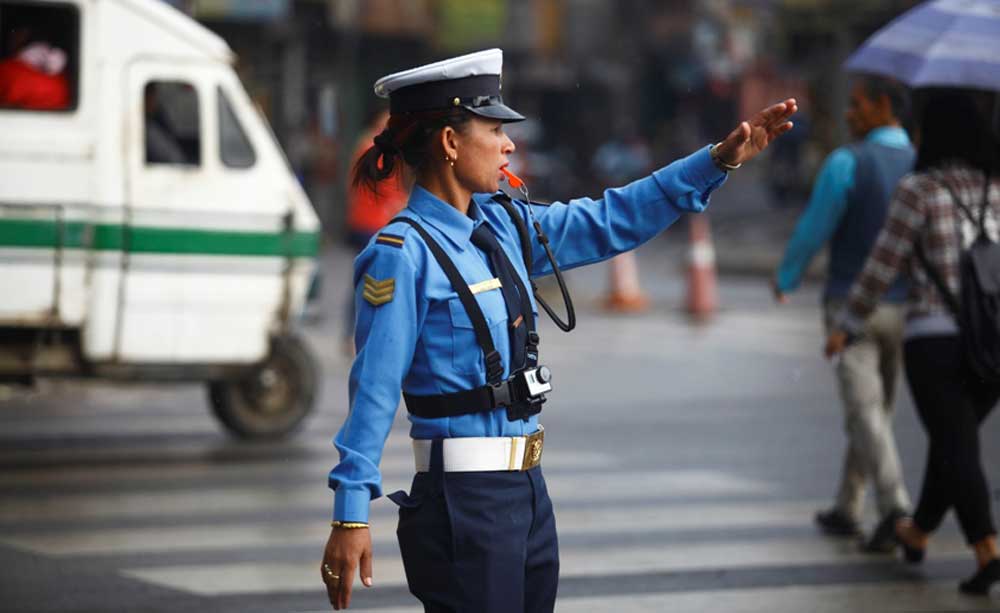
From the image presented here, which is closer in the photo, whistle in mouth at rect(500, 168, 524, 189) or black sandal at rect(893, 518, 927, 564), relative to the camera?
whistle in mouth at rect(500, 168, 524, 189)

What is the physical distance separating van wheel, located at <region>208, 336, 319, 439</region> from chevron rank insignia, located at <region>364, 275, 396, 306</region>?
20.8 feet

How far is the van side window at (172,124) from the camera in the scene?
9.16 metres

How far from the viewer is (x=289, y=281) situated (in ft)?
31.0

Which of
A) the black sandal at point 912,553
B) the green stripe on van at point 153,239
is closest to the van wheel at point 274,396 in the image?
the green stripe on van at point 153,239

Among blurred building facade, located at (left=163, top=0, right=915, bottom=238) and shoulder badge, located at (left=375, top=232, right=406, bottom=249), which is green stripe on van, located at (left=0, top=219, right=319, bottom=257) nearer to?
blurred building facade, located at (left=163, top=0, right=915, bottom=238)

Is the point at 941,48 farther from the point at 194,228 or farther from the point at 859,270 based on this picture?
the point at 194,228

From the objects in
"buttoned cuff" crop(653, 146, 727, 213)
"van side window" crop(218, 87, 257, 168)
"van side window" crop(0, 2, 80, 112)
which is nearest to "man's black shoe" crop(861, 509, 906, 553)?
"buttoned cuff" crop(653, 146, 727, 213)

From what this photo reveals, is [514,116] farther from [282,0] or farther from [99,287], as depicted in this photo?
[282,0]

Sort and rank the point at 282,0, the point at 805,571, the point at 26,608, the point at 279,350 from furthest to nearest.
Answer: the point at 282,0
the point at 279,350
the point at 805,571
the point at 26,608

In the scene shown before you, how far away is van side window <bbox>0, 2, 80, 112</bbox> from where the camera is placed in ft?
29.3

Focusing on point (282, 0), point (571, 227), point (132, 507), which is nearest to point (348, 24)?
point (282, 0)

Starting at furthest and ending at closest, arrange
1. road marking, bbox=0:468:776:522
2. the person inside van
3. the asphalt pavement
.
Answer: the person inside van < road marking, bbox=0:468:776:522 < the asphalt pavement

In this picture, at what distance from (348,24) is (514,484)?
101 feet

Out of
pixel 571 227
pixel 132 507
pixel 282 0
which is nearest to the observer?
pixel 571 227
